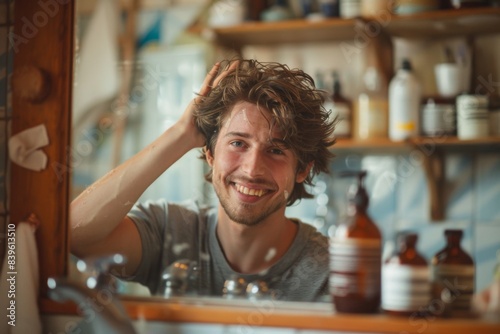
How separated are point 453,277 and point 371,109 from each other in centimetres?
36

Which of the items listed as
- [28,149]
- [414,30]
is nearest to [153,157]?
[28,149]

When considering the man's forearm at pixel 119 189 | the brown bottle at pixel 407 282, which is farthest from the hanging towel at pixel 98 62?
the brown bottle at pixel 407 282

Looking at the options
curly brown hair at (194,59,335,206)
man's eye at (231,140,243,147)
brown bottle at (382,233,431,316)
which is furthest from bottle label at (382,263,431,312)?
man's eye at (231,140,243,147)

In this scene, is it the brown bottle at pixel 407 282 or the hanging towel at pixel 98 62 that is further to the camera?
the hanging towel at pixel 98 62

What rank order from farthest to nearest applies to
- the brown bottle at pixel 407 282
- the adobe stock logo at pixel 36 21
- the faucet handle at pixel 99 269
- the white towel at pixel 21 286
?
the adobe stock logo at pixel 36 21
the white towel at pixel 21 286
the faucet handle at pixel 99 269
the brown bottle at pixel 407 282

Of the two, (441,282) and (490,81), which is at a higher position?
(490,81)

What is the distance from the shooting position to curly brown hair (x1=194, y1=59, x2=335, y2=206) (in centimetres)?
126

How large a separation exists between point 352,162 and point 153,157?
1.27 feet

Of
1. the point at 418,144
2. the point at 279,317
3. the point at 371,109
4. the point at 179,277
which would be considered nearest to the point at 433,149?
the point at 418,144

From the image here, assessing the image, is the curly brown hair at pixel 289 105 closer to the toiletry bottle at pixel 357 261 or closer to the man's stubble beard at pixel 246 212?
the man's stubble beard at pixel 246 212

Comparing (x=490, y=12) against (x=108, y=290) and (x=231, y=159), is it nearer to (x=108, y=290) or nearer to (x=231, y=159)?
(x=231, y=159)

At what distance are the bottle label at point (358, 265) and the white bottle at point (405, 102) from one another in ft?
0.85

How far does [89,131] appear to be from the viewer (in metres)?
1.42

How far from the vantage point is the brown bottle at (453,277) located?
1123 millimetres
